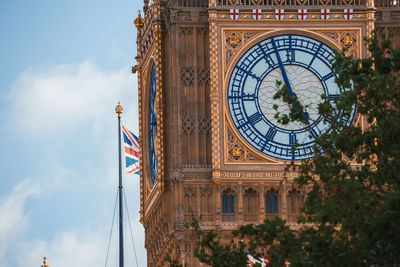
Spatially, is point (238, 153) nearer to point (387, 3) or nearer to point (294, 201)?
point (294, 201)

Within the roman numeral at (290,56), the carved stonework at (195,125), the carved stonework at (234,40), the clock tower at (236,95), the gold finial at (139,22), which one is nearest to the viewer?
the clock tower at (236,95)

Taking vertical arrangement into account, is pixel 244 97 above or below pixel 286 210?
above

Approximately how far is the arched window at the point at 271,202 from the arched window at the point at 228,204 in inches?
45.5

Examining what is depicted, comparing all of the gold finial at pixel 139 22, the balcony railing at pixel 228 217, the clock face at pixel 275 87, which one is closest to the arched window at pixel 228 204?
the balcony railing at pixel 228 217

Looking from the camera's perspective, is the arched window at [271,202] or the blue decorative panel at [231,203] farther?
the arched window at [271,202]

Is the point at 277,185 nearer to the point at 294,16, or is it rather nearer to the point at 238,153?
the point at 238,153

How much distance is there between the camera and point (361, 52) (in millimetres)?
62875

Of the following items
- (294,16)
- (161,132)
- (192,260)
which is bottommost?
(192,260)

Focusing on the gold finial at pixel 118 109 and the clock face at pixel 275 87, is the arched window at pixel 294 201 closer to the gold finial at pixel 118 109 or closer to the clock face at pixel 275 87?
the clock face at pixel 275 87

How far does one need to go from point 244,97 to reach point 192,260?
5.91 m

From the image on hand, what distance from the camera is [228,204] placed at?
202 ft

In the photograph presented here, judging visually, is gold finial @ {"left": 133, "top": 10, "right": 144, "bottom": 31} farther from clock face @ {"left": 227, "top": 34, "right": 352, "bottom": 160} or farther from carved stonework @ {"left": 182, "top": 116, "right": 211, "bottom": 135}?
carved stonework @ {"left": 182, "top": 116, "right": 211, "bottom": 135}

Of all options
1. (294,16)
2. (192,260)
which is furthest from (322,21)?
(192,260)

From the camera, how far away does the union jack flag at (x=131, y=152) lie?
6756cm
